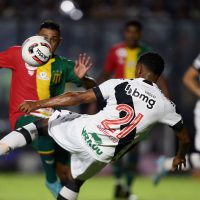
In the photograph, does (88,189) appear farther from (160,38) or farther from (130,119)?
(130,119)

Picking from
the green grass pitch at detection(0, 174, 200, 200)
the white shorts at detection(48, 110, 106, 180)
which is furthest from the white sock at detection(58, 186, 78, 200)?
the green grass pitch at detection(0, 174, 200, 200)

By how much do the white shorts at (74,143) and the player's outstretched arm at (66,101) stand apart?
1.29 ft

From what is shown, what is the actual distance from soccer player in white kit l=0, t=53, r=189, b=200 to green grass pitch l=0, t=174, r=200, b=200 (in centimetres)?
288

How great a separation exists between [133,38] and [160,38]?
125 inches

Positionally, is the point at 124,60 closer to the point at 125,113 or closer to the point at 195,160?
the point at 195,160

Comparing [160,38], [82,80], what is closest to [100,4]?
[160,38]

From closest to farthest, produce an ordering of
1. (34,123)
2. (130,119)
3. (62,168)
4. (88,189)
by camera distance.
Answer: (130,119) → (34,123) → (62,168) → (88,189)

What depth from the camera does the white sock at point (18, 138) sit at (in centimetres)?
820

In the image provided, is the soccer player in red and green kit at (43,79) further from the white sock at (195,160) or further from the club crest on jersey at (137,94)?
the white sock at (195,160)

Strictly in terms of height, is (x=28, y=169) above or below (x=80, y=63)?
below

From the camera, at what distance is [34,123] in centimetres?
850

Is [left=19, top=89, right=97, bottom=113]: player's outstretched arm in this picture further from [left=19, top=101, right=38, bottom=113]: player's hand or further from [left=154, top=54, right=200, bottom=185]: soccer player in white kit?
[left=154, top=54, right=200, bottom=185]: soccer player in white kit

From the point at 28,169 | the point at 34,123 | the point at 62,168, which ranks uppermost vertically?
the point at 34,123

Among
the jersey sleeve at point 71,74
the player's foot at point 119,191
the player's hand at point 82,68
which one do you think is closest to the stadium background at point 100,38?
the player's foot at point 119,191
